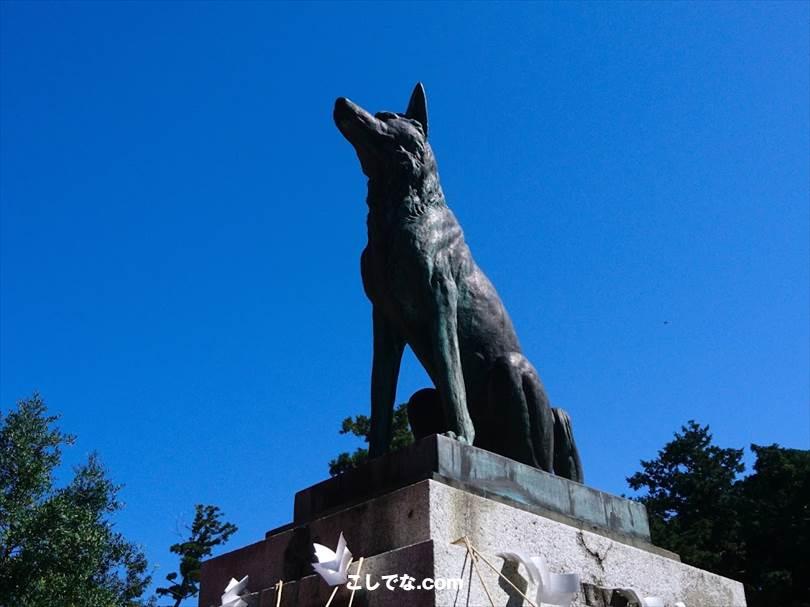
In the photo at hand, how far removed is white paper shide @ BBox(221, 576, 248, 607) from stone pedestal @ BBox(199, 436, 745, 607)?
0.26 feet

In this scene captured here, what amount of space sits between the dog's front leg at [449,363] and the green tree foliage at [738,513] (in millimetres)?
28251

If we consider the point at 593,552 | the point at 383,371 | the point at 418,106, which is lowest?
the point at 593,552

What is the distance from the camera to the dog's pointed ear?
610cm

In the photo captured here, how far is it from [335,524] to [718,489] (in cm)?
3676

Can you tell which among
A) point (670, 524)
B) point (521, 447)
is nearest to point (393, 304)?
point (521, 447)

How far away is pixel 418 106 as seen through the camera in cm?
613

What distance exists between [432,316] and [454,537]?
1.57 meters

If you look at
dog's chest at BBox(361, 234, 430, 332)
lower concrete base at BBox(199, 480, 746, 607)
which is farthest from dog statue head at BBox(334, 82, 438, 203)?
lower concrete base at BBox(199, 480, 746, 607)

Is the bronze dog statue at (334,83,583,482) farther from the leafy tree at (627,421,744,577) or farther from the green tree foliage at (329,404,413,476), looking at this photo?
the leafy tree at (627,421,744,577)

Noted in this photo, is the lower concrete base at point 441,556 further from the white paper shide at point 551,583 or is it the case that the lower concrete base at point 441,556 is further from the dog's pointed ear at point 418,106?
the dog's pointed ear at point 418,106

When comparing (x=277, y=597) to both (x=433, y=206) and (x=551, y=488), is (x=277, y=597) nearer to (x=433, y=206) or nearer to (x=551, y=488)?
(x=551, y=488)

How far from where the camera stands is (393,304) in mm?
5516

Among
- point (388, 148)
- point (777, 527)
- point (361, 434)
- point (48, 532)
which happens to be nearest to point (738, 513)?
point (777, 527)

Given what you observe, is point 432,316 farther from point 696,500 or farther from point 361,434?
point 696,500
